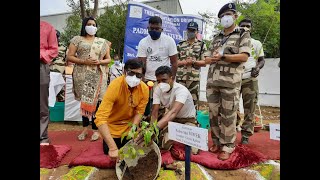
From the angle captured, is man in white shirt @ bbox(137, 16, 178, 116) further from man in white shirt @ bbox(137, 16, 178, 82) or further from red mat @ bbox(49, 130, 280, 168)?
red mat @ bbox(49, 130, 280, 168)

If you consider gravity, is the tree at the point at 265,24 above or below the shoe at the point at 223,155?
above

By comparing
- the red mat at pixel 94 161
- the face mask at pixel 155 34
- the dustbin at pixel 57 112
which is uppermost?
the face mask at pixel 155 34

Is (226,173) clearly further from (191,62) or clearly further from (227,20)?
(191,62)

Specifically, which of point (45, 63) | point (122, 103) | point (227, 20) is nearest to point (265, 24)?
point (227, 20)

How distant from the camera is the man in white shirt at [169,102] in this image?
2888mm

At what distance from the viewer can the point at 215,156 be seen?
310cm

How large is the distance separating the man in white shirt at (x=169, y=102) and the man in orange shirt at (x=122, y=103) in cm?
18

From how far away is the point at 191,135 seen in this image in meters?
2.08

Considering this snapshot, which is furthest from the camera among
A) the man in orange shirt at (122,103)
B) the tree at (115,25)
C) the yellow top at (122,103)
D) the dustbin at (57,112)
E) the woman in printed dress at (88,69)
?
the tree at (115,25)

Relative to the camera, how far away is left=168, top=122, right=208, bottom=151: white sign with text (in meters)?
1.98

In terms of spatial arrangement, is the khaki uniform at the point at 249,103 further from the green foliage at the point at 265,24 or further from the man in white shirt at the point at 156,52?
the green foliage at the point at 265,24

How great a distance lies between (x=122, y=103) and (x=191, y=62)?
163 centimetres

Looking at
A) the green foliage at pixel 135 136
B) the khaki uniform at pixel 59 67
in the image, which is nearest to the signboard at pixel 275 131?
the green foliage at pixel 135 136
